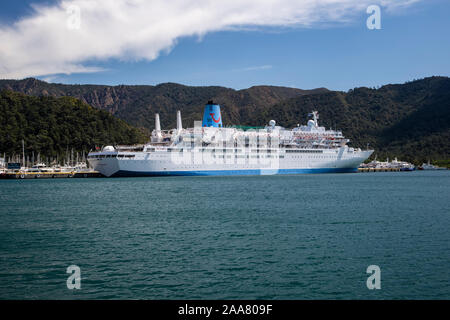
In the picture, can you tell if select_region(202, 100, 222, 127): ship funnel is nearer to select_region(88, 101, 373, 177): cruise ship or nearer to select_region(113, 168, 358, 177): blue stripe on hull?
select_region(88, 101, 373, 177): cruise ship

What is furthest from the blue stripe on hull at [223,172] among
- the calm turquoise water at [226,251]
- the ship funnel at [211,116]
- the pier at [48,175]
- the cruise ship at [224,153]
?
the calm turquoise water at [226,251]

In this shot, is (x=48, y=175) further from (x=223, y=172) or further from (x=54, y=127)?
(x=54, y=127)

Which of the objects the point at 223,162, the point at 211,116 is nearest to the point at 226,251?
the point at 223,162

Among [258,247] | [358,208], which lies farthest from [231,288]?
[358,208]

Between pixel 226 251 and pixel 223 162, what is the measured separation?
6242 centimetres

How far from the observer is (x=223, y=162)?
80.9 m

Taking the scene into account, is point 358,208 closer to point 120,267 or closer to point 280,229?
point 280,229

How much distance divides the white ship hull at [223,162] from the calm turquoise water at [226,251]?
39045mm

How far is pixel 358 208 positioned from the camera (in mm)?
32875

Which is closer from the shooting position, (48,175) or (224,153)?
(224,153)

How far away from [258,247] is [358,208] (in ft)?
52.9

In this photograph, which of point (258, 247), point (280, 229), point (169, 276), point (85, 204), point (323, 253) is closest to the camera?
point (169, 276)

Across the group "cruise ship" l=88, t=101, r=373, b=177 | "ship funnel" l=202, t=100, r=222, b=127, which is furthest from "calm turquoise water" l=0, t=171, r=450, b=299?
"ship funnel" l=202, t=100, r=222, b=127

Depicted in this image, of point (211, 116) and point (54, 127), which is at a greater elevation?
point (54, 127)
